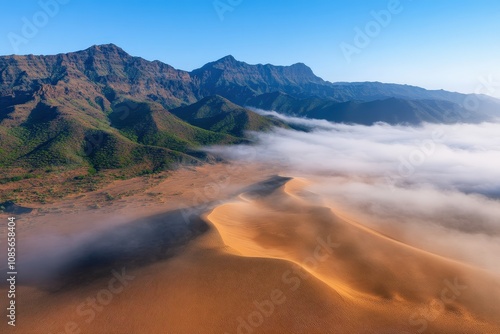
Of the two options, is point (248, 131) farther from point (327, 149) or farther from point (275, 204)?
point (275, 204)

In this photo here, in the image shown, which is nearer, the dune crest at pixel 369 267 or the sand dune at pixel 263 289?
the sand dune at pixel 263 289

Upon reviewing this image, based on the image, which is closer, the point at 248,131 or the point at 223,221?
the point at 223,221

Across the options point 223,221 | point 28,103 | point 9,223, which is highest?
point 28,103

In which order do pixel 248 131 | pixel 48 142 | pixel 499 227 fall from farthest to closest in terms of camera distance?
pixel 248 131, pixel 48 142, pixel 499 227

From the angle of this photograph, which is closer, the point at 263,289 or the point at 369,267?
the point at 263,289

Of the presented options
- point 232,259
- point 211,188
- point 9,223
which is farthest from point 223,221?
point 9,223

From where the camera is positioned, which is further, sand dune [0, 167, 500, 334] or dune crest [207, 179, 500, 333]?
dune crest [207, 179, 500, 333]

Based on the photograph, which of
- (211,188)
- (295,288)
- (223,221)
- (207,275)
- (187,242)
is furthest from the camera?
(211,188)

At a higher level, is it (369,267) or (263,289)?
(263,289)
